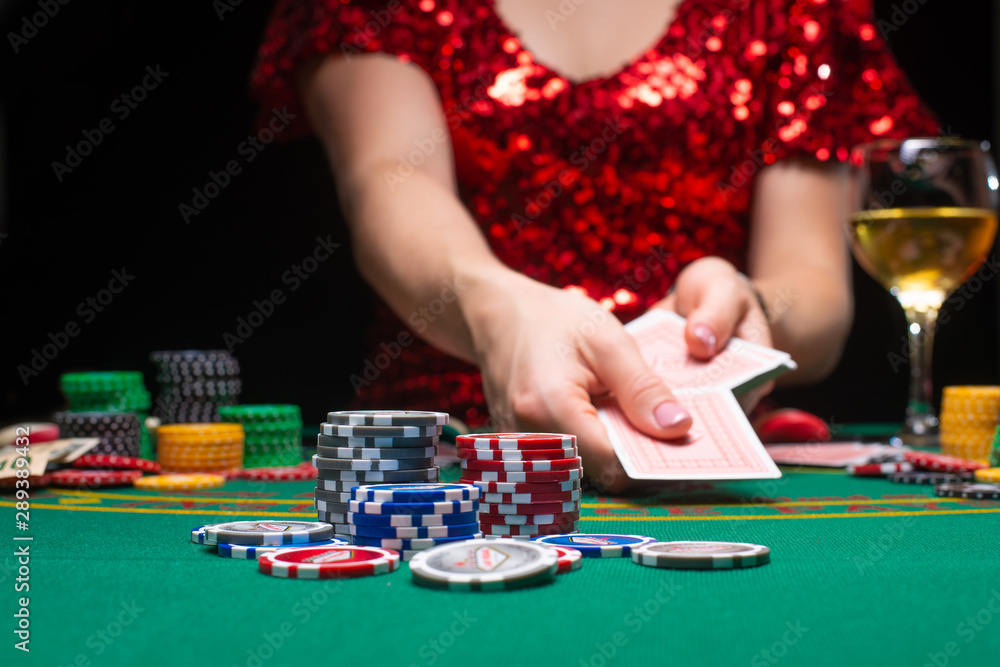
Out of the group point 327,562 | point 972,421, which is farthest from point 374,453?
point 972,421

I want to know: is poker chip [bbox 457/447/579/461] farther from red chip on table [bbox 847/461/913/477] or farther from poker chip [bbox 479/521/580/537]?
red chip on table [bbox 847/461/913/477]

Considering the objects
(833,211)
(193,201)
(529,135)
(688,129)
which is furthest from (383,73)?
(193,201)

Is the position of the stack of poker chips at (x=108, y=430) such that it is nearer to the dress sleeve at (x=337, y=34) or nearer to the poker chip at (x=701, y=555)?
the dress sleeve at (x=337, y=34)

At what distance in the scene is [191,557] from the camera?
44.1 inches

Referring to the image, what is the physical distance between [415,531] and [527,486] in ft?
0.71

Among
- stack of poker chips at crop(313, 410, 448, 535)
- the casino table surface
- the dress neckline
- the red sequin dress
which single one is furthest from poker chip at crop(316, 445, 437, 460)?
the dress neckline

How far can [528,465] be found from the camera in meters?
1.33

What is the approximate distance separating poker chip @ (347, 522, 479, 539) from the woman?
144 centimetres

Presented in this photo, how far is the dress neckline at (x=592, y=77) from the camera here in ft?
9.70

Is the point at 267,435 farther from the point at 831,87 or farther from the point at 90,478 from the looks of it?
the point at 831,87

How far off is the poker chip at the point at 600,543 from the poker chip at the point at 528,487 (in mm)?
91

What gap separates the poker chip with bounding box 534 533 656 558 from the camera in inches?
44.6

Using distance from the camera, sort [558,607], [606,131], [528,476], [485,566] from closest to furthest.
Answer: [558,607] → [485,566] → [528,476] → [606,131]

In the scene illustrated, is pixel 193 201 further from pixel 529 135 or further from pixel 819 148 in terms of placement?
pixel 819 148
